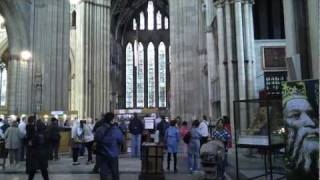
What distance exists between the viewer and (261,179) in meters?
9.94

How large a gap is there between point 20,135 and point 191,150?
6255 millimetres

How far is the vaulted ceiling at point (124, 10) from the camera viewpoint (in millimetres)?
56084

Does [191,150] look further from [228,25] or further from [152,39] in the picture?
[152,39]

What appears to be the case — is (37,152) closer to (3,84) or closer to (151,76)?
(3,84)

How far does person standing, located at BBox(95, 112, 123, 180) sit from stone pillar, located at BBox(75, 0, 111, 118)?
27.9 m

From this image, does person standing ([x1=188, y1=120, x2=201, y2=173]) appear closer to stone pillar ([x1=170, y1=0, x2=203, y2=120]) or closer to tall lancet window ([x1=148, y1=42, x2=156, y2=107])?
stone pillar ([x1=170, y1=0, x2=203, y2=120])

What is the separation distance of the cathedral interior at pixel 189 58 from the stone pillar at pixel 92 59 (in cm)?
9

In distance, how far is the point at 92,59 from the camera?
3766 centimetres

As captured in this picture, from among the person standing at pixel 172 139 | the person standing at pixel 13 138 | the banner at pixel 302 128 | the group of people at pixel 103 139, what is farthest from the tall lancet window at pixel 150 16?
the banner at pixel 302 128

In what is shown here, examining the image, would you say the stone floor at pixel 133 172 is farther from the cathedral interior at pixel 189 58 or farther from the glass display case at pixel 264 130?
the glass display case at pixel 264 130

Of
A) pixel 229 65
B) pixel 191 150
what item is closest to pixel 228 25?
pixel 229 65

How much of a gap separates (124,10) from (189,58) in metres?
30.0

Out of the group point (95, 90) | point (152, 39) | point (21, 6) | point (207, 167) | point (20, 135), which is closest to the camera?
point (207, 167)

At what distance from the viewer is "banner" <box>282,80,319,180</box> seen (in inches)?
229
